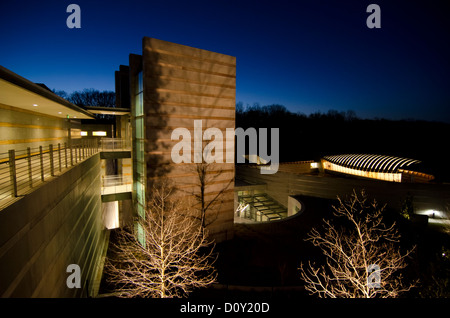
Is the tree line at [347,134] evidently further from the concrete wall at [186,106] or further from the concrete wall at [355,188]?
the concrete wall at [186,106]

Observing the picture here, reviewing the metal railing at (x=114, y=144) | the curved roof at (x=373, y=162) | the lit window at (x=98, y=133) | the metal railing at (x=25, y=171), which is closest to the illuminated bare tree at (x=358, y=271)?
the metal railing at (x=25, y=171)

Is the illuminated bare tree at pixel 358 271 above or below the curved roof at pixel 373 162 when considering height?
below

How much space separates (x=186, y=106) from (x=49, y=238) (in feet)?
27.3

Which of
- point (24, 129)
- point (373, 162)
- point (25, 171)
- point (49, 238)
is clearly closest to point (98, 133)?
point (24, 129)

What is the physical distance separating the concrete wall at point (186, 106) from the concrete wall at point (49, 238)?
11.2 feet

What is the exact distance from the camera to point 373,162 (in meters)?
26.0

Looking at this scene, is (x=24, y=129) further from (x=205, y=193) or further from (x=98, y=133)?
(x=98, y=133)

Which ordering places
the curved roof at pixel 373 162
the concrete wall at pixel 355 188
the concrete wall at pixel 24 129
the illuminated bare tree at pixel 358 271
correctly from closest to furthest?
the illuminated bare tree at pixel 358 271, the concrete wall at pixel 24 129, the concrete wall at pixel 355 188, the curved roof at pixel 373 162

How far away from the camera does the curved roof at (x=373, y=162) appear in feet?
78.6

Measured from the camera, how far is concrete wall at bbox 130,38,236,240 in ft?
37.8
